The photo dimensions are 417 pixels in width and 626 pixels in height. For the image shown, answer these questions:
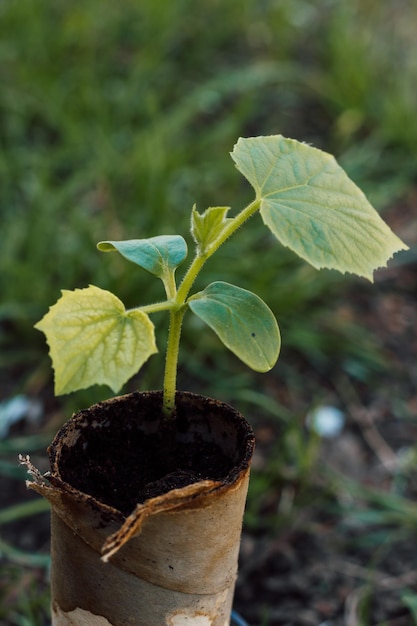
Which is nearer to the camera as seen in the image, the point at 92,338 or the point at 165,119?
the point at 92,338

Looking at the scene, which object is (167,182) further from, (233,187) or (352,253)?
(352,253)

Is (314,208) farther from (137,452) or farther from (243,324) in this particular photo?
(137,452)

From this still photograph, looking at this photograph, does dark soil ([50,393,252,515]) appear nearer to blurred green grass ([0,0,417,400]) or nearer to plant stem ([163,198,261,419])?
plant stem ([163,198,261,419])

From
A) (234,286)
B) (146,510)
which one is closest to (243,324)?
(234,286)

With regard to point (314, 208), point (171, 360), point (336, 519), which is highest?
point (314, 208)

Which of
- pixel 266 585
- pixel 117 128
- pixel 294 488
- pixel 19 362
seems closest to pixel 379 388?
pixel 294 488

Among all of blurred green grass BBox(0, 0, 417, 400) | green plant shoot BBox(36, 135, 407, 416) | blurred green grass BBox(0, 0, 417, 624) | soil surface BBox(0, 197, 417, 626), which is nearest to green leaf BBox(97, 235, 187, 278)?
green plant shoot BBox(36, 135, 407, 416)

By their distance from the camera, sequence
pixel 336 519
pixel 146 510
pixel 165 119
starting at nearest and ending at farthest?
pixel 146 510 < pixel 336 519 < pixel 165 119

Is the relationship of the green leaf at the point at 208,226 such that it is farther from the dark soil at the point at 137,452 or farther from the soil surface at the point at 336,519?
the soil surface at the point at 336,519
